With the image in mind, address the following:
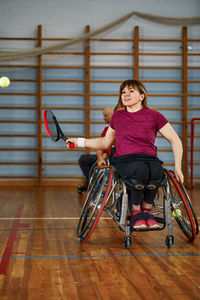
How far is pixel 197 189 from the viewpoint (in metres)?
6.96

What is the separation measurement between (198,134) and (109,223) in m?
4.23

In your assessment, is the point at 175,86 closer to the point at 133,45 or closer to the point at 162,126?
the point at 133,45

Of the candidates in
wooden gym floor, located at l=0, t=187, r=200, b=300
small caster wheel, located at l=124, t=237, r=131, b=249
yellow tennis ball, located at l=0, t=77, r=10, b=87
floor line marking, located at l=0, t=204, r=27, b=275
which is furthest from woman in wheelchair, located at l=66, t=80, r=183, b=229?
yellow tennis ball, located at l=0, t=77, r=10, b=87

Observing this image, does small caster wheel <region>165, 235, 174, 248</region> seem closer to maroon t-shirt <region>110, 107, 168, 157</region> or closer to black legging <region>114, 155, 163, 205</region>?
black legging <region>114, 155, 163, 205</region>

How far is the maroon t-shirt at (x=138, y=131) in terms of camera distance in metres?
2.79

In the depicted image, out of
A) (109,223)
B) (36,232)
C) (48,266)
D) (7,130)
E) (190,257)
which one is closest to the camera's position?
(48,266)

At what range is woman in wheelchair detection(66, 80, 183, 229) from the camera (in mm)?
2658

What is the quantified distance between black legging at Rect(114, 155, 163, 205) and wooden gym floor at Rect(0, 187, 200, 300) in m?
0.33

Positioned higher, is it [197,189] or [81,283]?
[81,283]

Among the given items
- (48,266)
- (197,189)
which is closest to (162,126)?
(48,266)

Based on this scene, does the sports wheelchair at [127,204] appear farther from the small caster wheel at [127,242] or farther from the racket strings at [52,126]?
the racket strings at [52,126]

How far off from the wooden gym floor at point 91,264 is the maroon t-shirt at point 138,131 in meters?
0.63

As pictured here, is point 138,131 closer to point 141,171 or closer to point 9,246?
point 141,171

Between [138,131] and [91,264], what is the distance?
0.90 m
